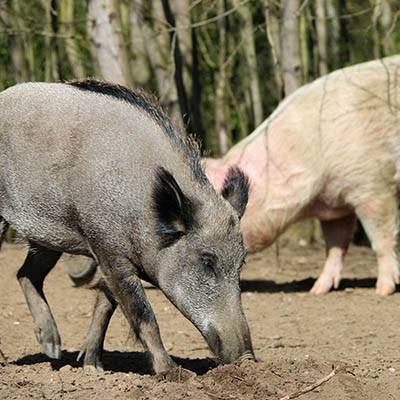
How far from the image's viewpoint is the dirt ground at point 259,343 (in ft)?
16.5

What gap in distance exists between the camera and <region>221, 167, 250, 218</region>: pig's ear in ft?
18.8

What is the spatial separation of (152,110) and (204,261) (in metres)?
0.97

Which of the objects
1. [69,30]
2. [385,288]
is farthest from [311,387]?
[69,30]

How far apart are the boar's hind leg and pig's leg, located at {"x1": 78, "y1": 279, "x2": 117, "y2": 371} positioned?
9.9 inches

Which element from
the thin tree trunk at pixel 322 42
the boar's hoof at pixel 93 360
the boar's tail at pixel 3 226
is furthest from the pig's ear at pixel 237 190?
the thin tree trunk at pixel 322 42

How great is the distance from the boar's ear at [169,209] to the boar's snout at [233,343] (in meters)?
0.53

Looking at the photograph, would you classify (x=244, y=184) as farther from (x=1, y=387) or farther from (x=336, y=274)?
(x=336, y=274)

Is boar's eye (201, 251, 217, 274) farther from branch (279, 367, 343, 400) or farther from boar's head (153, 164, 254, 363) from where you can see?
branch (279, 367, 343, 400)

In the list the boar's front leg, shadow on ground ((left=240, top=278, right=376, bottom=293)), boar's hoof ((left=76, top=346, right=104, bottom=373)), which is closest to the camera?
the boar's front leg

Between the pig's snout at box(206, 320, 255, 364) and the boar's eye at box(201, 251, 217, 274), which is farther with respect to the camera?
the boar's eye at box(201, 251, 217, 274)

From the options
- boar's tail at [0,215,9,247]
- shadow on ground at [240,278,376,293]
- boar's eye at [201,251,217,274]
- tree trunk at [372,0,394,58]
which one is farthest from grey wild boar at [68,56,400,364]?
boar's eye at [201,251,217,274]

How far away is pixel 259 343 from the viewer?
7461 millimetres

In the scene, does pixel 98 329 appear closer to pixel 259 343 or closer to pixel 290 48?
pixel 259 343

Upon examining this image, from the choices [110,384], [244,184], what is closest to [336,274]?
[244,184]
